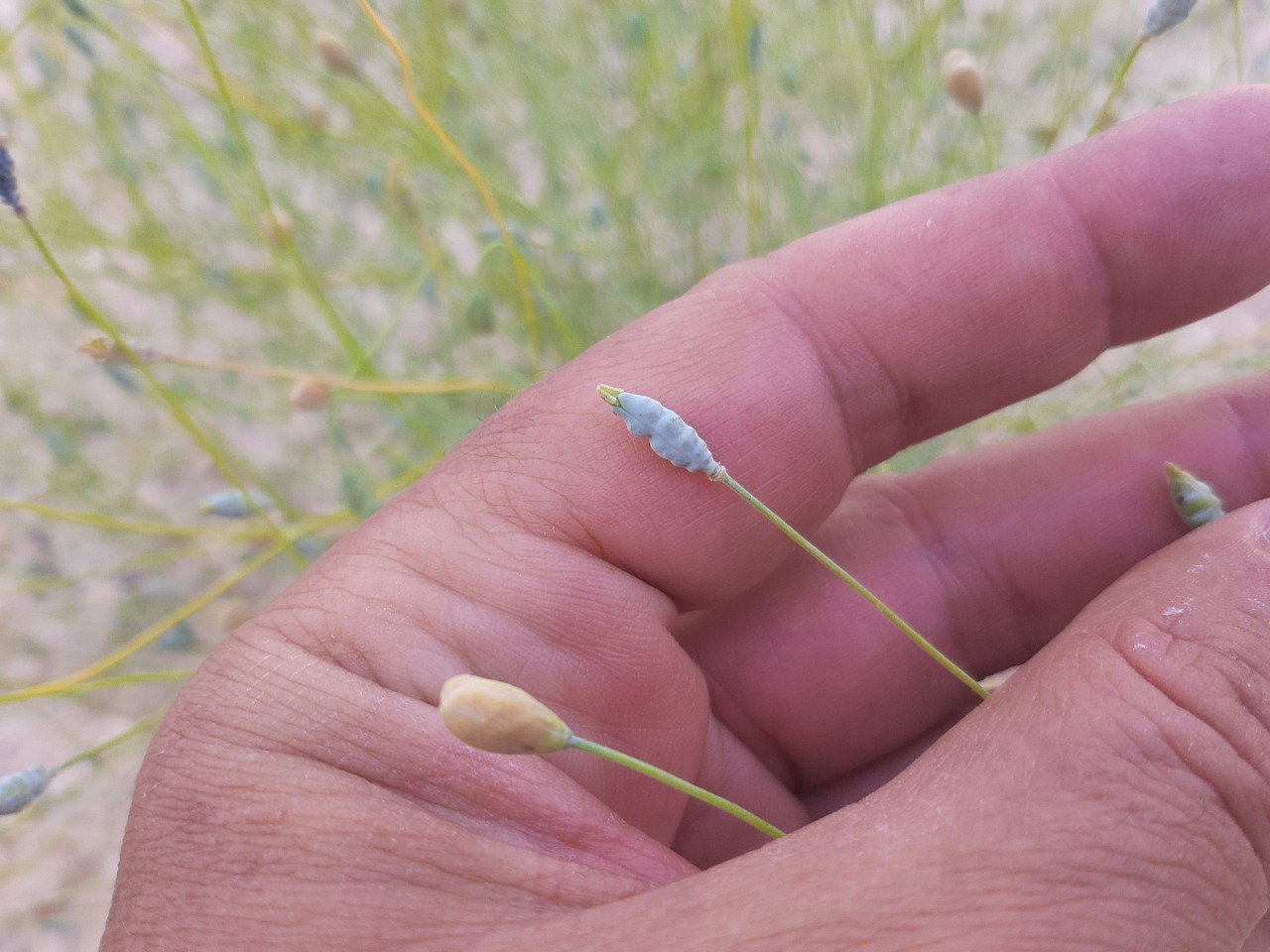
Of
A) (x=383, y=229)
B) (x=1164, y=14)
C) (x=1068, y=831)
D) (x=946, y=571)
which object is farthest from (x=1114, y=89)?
(x=383, y=229)

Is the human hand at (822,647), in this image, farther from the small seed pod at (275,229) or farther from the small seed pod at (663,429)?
the small seed pod at (275,229)

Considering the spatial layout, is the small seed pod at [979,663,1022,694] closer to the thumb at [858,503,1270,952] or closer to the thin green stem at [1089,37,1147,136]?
the thumb at [858,503,1270,952]

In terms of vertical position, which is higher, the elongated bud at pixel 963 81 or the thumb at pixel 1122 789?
the elongated bud at pixel 963 81

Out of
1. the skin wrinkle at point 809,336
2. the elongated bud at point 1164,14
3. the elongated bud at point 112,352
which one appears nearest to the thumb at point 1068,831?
the skin wrinkle at point 809,336

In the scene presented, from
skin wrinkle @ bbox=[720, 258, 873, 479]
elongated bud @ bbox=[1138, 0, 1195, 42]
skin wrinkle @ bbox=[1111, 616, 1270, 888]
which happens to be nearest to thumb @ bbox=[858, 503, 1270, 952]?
skin wrinkle @ bbox=[1111, 616, 1270, 888]

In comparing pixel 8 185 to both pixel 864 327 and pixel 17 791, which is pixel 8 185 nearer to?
pixel 17 791

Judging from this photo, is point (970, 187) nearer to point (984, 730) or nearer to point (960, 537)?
point (960, 537)
